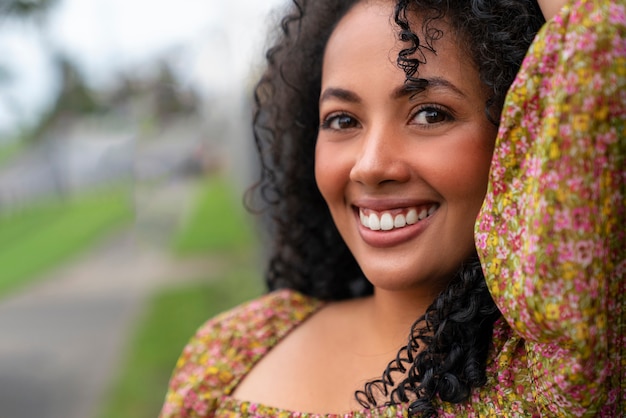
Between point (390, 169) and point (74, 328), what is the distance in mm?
6318

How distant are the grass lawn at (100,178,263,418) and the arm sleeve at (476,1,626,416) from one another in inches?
157

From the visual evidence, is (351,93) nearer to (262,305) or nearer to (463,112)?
(463,112)

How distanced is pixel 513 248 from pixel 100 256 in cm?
1120

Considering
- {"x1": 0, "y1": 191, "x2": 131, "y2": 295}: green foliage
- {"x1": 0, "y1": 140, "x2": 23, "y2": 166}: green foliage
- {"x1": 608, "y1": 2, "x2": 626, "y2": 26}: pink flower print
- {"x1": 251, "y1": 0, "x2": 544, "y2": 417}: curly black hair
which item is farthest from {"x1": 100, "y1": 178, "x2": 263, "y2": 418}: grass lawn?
{"x1": 0, "y1": 140, "x2": 23, "y2": 166}: green foliage

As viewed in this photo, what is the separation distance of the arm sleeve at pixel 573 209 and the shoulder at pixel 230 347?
3.10 feet

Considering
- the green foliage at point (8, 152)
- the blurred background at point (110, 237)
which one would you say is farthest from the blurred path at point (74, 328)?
the green foliage at point (8, 152)

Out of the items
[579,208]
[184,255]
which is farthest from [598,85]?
[184,255]

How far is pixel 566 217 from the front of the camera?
1187 mm

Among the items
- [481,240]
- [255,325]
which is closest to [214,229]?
[255,325]

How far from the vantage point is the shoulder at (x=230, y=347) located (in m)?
2.01

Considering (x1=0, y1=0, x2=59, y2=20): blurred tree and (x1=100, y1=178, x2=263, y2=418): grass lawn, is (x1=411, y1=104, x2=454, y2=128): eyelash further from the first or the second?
(x1=100, y1=178, x2=263, y2=418): grass lawn

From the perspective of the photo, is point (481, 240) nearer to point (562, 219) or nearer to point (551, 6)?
point (562, 219)

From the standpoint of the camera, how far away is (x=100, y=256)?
11805 mm

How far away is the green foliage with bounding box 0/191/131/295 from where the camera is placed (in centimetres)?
1081
